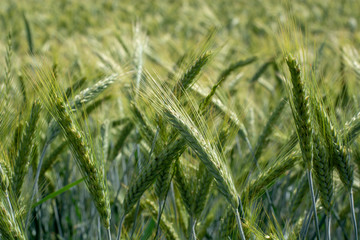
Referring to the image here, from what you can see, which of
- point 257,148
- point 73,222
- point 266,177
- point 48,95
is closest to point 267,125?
point 257,148

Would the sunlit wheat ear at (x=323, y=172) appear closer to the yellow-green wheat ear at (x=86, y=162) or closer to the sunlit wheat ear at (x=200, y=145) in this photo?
the sunlit wheat ear at (x=200, y=145)

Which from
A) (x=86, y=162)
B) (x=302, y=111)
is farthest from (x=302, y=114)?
(x=86, y=162)

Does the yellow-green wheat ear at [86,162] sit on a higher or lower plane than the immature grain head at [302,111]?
lower

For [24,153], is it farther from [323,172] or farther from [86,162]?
[323,172]

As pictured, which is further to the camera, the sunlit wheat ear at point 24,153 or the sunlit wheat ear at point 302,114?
the sunlit wheat ear at point 24,153

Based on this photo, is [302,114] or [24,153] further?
[24,153]

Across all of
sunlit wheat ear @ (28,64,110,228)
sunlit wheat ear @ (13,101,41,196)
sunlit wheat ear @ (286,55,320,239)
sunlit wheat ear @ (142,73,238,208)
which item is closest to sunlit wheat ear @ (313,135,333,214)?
sunlit wheat ear @ (286,55,320,239)

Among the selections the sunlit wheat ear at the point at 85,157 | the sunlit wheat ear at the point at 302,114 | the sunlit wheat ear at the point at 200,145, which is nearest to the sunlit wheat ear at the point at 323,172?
the sunlit wheat ear at the point at 302,114

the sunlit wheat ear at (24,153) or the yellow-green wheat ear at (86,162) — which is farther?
the sunlit wheat ear at (24,153)

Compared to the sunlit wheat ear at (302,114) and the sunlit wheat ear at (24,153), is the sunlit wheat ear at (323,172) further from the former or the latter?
the sunlit wheat ear at (24,153)

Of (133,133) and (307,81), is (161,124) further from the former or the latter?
(133,133)

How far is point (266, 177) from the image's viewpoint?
1.15 meters

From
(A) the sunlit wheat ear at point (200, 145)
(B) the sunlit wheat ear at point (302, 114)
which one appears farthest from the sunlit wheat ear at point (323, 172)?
(A) the sunlit wheat ear at point (200, 145)

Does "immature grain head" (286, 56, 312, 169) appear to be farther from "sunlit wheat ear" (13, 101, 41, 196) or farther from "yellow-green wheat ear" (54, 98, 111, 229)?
"sunlit wheat ear" (13, 101, 41, 196)
